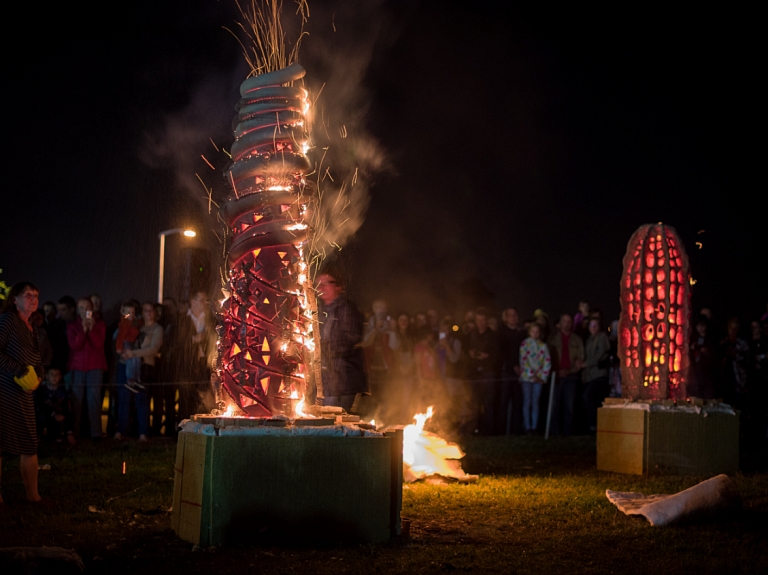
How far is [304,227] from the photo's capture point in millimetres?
6559

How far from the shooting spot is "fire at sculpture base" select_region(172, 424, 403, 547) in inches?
231

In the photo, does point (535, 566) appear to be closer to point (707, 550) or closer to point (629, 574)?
point (629, 574)

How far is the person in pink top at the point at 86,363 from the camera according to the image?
13.9 meters

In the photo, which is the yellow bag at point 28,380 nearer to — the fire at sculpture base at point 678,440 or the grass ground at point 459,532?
the grass ground at point 459,532

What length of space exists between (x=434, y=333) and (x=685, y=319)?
7.06 meters

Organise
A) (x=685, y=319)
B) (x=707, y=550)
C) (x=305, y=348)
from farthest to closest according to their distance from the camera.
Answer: (x=685, y=319) < (x=305, y=348) < (x=707, y=550)

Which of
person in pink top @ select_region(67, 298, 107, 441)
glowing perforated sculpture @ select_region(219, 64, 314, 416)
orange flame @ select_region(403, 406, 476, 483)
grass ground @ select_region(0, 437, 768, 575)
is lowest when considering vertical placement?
→ grass ground @ select_region(0, 437, 768, 575)

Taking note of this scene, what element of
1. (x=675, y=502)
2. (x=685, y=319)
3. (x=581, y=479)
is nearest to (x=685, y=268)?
(x=685, y=319)

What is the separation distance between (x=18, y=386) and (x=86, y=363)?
20.8 feet

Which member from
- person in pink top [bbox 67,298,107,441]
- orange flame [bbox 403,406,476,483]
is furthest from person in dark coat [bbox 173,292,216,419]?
orange flame [bbox 403,406,476,483]

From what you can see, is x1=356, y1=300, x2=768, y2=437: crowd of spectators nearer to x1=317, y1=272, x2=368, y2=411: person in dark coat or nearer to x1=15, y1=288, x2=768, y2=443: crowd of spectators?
x1=15, y1=288, x2=768, y2=443: crowd of spectators

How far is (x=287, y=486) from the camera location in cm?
596

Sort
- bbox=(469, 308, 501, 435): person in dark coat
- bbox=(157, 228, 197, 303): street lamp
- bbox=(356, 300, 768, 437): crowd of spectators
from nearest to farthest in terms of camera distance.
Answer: bbox=(356, 300, 768, 437): crowd of spectators → bbox=(469, 308, 501, 435): person in dark coat → bbox=(157, 228, 197, 303): street lamp

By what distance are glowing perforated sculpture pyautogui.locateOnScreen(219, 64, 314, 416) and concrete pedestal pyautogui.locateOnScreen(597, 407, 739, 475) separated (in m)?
5.40
